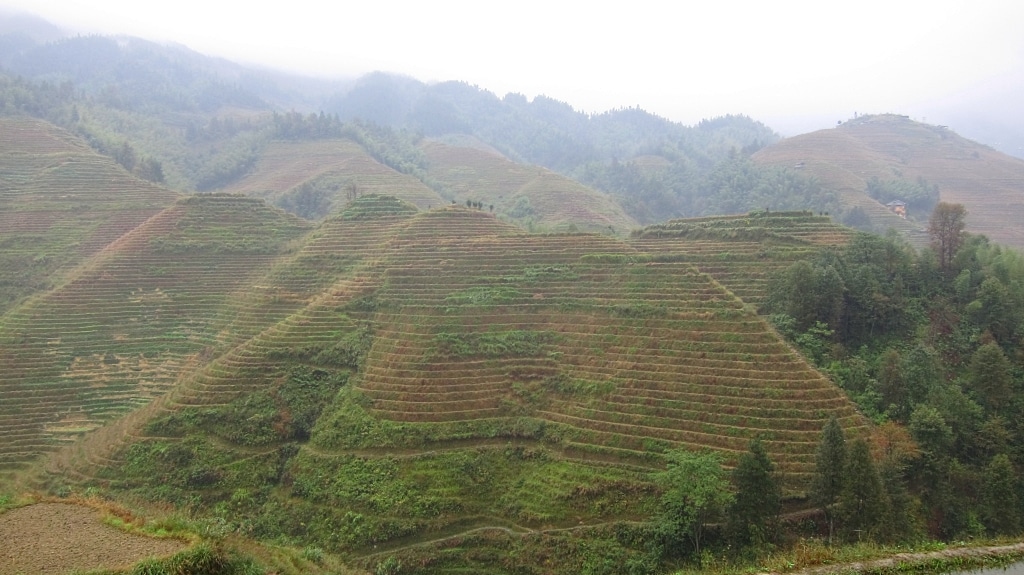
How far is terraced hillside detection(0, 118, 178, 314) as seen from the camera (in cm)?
3656

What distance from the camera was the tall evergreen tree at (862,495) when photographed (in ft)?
51.8

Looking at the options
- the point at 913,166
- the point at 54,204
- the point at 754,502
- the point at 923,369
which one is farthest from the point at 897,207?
the point at 54,204

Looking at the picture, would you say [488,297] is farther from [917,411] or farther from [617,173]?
[617,173]

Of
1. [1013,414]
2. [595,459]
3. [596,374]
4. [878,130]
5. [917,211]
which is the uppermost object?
[878,130]

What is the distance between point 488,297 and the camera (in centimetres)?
2845

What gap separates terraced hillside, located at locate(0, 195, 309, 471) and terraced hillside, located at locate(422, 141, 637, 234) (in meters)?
29.5

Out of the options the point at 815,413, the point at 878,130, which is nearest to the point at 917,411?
the point at 815,413

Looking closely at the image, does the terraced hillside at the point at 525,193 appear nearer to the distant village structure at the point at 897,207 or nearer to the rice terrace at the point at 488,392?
the rice terrace at the point at 488,392

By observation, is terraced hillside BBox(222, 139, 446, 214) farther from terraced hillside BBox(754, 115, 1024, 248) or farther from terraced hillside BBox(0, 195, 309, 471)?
terraced hillside BBox(754, 115, 1024, 248)

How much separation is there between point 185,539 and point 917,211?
80.6m

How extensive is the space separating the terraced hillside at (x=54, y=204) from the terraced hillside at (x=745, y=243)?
1541 inches

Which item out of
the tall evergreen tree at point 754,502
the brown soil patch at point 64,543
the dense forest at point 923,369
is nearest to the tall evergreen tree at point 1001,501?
the dense forest at point 923,369

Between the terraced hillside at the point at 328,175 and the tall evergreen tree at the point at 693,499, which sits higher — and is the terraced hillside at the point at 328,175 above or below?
above

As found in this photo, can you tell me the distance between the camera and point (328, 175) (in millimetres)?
69562
